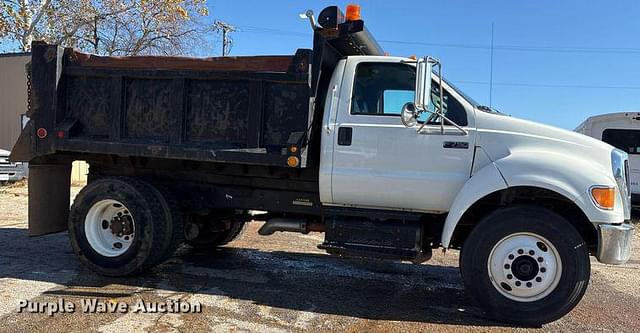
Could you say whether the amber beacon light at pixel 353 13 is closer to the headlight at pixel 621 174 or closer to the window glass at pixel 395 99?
the window glass at pixel 395 99

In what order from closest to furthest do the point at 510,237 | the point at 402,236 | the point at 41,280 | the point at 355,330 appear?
the point at 355,330
the point at 510,237
the point at 402,236
the point at 41,280

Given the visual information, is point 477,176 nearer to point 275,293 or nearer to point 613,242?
point 613,242

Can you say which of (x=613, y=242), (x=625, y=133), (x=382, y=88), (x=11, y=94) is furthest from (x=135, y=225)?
(x=11, y=94)

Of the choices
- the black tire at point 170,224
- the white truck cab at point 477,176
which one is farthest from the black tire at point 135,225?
the white truck cab at point 477,176

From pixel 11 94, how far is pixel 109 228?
50.7ft

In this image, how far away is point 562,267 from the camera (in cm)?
460

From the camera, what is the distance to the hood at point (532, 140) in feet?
15.6

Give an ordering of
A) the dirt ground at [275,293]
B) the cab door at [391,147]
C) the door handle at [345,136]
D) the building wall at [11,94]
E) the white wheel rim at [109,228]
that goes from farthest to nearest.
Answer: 1. the building wall at [11,94]
2. the white wheel rim at [109,228]
3. the door handle at [345,136]
4. the cab door at [391,147]
5. the dirt ground at [275,293]

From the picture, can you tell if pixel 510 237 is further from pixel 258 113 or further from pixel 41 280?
pixel 41 280

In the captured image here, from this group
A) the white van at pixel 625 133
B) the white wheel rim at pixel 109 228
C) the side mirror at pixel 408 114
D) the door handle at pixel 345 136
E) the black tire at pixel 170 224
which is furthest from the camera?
the white van at pixel 625 133

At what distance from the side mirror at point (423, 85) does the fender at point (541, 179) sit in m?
0.86

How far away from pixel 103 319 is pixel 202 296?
991 mm

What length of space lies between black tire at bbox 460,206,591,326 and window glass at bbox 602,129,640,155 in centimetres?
981

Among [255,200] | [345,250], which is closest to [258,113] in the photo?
[255,200]
